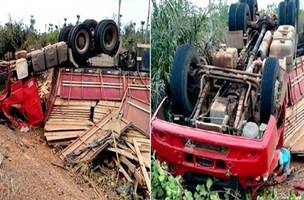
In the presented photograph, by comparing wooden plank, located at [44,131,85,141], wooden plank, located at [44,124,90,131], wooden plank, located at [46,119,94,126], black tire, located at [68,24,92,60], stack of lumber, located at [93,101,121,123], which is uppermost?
black tire, located at [68,24,92,60]

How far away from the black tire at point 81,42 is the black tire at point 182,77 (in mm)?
725

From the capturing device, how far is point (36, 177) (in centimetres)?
246

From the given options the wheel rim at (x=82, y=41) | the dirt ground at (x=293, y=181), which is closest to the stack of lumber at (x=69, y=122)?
the wheel rim at (x=82, y=41)

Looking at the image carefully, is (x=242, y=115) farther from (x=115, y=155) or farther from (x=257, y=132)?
(x=115, y=155)

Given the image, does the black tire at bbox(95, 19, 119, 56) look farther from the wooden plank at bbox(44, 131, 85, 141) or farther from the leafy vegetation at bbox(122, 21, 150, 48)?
the wooden plank at bbox(44, 131, 85, 141)

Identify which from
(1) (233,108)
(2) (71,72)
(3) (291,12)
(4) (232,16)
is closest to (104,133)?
(2) (71,72)

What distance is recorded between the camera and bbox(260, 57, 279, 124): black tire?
1927 millimetres

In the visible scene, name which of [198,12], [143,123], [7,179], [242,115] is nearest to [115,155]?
[143,123]

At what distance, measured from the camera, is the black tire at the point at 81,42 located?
2.50 meters

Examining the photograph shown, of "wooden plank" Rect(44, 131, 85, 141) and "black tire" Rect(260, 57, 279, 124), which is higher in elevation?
"black tire" Rect(260, 57, 279, 124)

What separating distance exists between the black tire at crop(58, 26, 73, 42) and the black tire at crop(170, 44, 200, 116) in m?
0.80

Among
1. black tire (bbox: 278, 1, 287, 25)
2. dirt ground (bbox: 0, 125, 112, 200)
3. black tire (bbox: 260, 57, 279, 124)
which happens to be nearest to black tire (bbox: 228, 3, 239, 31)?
black tire (bbox: 278, 1, 287, 25)

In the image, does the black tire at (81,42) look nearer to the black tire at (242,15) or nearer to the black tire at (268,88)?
the black tire at (242,15)

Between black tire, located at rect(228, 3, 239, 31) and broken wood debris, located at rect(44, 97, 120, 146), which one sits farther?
broken wood debris, located at rect(44, 97, 120, 146)
